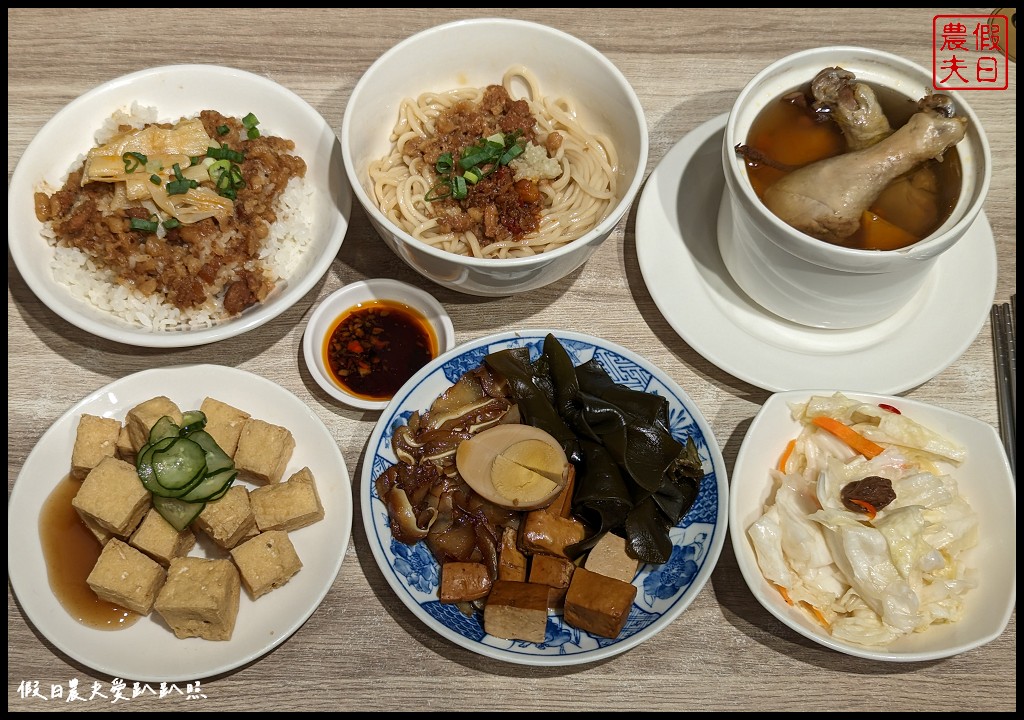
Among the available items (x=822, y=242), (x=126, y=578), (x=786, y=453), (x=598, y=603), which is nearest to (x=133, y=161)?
(x=126, y=578)

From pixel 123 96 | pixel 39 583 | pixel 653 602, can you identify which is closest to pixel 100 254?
pixel 123 96

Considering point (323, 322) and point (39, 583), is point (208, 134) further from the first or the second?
point (39, 583)

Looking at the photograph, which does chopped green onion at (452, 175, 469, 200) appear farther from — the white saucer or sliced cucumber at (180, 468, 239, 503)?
sliced cucumber at (180, 468, 239, 503)

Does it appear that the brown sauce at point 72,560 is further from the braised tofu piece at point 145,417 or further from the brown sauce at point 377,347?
the brown sauce at point 377,347

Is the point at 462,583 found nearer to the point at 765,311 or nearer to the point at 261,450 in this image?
the point at 261,450

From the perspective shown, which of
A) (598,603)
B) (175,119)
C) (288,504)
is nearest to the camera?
(598,603)

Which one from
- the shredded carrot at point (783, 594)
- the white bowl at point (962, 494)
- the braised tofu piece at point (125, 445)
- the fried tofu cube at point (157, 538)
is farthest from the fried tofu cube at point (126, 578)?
the shredded carrot at point (783, 594)
